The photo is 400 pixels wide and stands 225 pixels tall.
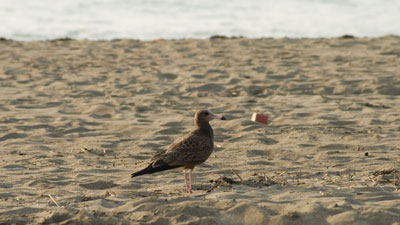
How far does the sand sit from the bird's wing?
1.03 ft

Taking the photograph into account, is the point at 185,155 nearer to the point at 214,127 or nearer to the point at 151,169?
the point at 151,169

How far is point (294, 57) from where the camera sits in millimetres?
16516

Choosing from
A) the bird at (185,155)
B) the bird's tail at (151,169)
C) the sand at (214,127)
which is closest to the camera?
the sand at (214,127)

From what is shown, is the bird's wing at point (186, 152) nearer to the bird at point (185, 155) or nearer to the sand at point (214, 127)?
the bird at point (185, 155)

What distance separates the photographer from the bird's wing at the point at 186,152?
661 cm

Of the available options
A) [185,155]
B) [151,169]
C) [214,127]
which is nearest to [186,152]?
[185,155]

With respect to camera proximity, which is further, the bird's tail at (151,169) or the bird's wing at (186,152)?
the bird's wing at (186,152)

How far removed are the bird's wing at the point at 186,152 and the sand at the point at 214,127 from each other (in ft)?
1.03

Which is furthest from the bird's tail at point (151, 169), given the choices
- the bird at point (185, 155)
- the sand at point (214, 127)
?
the sand at point (214, 127)

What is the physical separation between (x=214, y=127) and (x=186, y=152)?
364 centimetres

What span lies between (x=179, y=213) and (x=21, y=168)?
281 cm

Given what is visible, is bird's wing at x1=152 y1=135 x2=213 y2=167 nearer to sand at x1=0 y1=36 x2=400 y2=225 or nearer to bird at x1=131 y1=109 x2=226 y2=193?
bird at x1=131 y1=109 x2=226 y2=193

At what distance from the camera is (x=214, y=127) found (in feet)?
33.9

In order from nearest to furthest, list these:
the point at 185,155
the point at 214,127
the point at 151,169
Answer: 1. the point at 151,169
2. the point at 185,155
3. the point at 214,127
